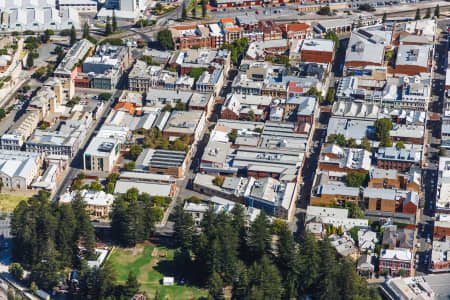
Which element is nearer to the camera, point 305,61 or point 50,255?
point 50,255

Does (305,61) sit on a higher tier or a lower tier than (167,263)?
higher

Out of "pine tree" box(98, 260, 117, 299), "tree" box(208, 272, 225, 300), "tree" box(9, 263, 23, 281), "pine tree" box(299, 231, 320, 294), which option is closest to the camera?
"pine tree" box(98, 260, 117, 299)

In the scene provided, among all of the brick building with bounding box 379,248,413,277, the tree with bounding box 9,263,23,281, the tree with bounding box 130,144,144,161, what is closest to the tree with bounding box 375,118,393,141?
the brick building with bounding box 379,248,413,277

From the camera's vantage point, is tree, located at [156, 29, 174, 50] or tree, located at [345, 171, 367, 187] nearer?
tree, located at [345, 171, 367, 187]

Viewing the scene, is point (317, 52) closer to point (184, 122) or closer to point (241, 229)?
point (184, 122)

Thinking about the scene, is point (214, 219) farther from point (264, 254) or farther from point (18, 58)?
point (18, 58)

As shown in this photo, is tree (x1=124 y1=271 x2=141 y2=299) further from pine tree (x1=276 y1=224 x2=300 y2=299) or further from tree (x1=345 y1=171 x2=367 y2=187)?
tree (x1=345 y1=171 x2=367 y2=187)

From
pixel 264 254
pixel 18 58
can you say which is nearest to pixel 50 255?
pixel 264 254
